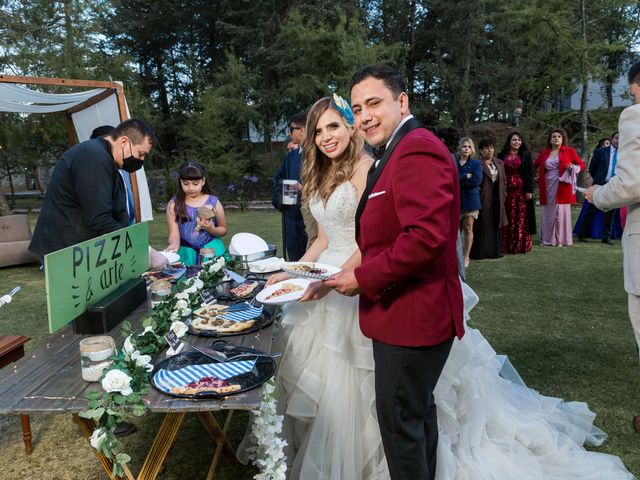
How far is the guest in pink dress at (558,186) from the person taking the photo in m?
8.14

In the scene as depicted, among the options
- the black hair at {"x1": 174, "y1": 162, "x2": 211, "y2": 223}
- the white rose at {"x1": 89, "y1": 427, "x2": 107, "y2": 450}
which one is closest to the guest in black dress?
the black hair at {"x1": 174, "y1": 162, "x2": 211, "y2": 223}

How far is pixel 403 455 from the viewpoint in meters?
1.83

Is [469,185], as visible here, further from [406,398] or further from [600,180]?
[406,398]

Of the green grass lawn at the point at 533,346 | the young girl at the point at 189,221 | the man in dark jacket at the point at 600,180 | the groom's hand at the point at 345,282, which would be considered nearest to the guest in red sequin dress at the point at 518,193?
the green grass lawn at the point at 533,346

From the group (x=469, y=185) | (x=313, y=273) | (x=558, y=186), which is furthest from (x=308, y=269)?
(x=558, y=186)

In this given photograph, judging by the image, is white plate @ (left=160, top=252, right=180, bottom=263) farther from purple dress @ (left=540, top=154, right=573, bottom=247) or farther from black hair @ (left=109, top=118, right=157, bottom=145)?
purple dress @ (left=540, top=154, right=573, bottom=247)

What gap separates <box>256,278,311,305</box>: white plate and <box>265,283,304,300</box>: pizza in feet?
0.06

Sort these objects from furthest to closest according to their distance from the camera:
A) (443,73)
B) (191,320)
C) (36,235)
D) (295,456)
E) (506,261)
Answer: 1. (443,73)
2. (506,261)
3. (36,235)
4. (295,456)
5. (191,320)

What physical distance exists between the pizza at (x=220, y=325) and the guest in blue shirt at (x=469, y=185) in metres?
5.36

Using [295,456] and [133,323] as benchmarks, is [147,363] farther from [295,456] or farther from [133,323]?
[295,456]

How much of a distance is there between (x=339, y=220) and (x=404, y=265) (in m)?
1.01

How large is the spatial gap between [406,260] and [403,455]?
0.79m

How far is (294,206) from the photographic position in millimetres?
5152

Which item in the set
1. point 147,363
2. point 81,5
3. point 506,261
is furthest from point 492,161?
point 81,5
